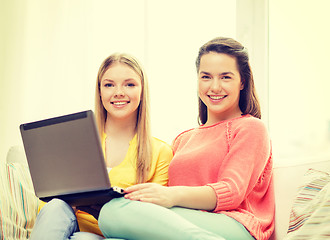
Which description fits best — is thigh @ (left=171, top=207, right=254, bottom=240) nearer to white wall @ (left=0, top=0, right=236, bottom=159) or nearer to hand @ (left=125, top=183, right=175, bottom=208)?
hand @ (left=125, top=183, right=175, bottom=208)

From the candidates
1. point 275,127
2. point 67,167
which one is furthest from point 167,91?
point 67,167

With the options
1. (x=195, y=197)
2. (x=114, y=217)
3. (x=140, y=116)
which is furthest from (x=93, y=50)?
(x=114, y=217)

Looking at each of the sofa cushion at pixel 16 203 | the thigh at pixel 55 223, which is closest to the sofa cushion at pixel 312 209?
the thigh at pixel 55 223

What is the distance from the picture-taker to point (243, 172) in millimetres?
1390

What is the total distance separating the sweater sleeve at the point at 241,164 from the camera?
4.43 ft

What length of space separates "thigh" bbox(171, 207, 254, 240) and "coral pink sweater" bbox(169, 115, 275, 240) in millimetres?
26

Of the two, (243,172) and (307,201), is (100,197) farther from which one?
(307,201)

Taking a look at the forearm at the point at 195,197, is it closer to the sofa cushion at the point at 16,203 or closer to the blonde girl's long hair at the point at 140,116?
the blonde girl's long hair at the point at 140,116

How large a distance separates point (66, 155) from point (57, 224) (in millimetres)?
191

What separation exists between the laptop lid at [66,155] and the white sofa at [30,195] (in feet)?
0.94

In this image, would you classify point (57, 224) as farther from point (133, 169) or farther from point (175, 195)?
point (133, 169)

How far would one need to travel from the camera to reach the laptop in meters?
1.20

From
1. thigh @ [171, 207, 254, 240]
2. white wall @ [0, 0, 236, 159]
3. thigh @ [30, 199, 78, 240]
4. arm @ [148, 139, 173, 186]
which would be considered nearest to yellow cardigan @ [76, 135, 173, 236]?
arm @ [148, 139, 173, 186]

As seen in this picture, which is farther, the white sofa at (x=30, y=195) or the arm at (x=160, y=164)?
the arm at (x=160, y=164)
